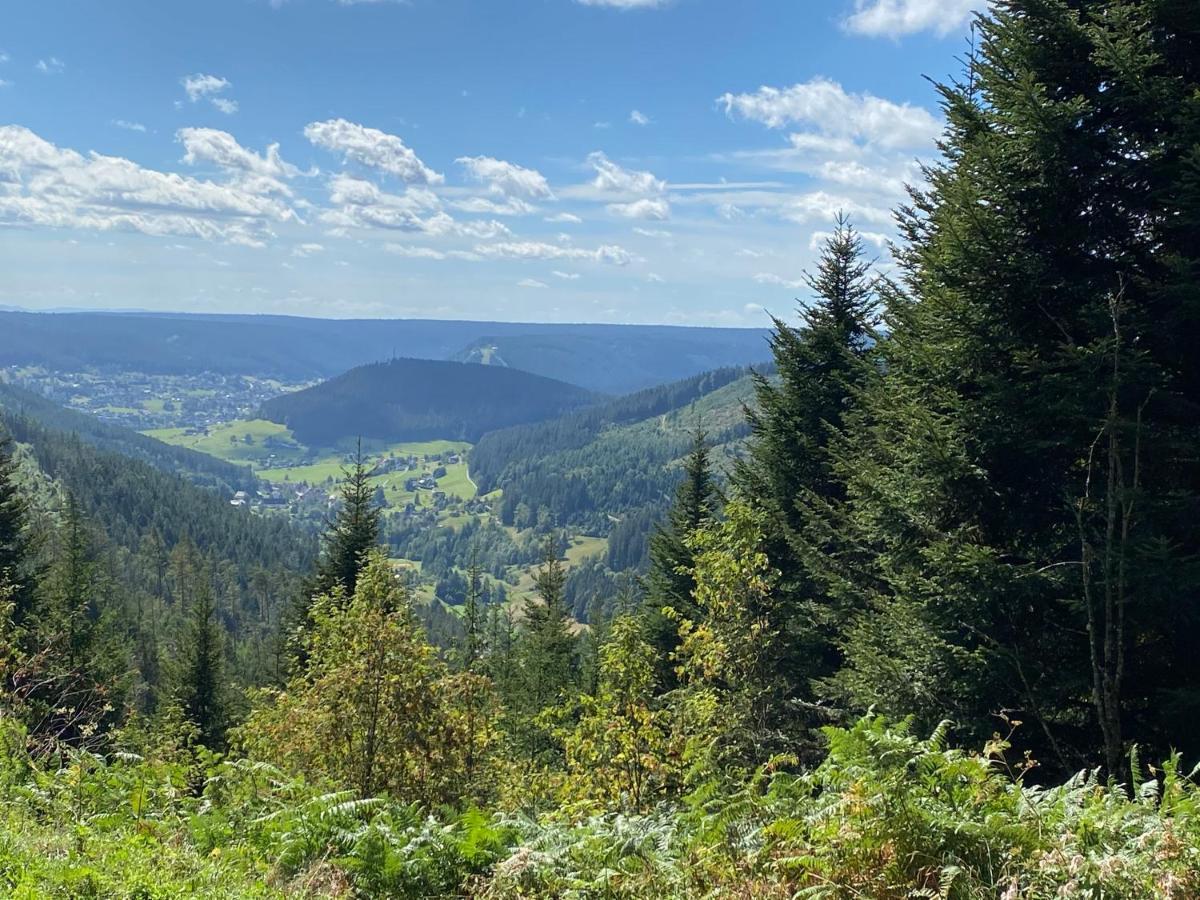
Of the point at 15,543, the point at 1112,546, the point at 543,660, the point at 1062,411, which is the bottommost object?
the point at 543,660

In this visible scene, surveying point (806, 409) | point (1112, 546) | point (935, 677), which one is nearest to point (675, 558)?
point (806, 409)

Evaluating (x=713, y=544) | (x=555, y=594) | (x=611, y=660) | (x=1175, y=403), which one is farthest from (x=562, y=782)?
(x=555, y=594)

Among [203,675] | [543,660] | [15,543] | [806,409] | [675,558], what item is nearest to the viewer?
[806,409]

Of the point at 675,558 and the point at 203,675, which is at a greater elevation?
the point at 675,558

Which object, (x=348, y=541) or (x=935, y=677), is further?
(x=348, y=541)

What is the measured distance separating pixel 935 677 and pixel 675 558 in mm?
16077

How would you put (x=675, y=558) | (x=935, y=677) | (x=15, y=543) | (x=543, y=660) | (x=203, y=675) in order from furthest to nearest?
(x=543, y=660) < (x=203, y=675) < (x=675, y=558) < (x=15, y=543) < (x=935, y=677)

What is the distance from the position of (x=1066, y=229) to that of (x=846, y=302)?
28.0ft

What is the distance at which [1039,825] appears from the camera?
4.71m

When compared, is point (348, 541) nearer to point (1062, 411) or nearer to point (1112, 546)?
point (1062, 411)

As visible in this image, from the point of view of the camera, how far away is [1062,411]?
8.45 metres

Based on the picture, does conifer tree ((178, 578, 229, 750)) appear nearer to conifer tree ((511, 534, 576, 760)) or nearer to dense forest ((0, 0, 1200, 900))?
conifer tree ((511, 534, 576, 760))

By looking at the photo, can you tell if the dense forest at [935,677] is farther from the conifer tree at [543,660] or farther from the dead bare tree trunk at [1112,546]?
the conifer tree at [543,660]

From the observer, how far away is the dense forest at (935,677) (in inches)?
200
